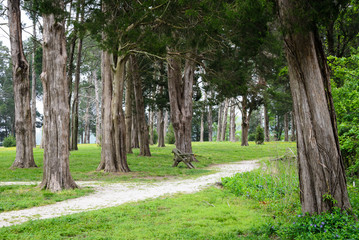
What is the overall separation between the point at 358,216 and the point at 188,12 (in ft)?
23.2

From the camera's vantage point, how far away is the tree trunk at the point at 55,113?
9227 millimetres

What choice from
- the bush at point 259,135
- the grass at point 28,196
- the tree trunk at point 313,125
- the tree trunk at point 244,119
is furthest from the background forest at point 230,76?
the bush at point 259,135

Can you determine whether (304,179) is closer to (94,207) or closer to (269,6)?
(269,6)

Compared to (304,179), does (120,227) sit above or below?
below

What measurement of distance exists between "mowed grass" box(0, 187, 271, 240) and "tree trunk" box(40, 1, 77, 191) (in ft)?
10.5

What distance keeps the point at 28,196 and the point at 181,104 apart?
11430 mm

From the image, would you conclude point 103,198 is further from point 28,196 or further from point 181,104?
point 181,104

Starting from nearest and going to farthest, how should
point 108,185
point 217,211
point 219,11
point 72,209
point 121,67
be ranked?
point 217,211 < point 72,209 < point 219,11 < point 108,185 < point 121,67

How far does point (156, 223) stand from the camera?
18.4ft

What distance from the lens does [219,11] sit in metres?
9.16

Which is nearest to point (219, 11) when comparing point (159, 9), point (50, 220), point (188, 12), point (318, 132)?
point (188, 12)

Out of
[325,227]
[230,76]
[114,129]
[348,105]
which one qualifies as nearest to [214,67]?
[230,76]

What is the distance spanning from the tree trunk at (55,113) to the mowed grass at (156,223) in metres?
3.20

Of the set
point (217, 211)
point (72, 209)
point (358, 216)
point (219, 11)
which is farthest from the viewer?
point (219, 11)
